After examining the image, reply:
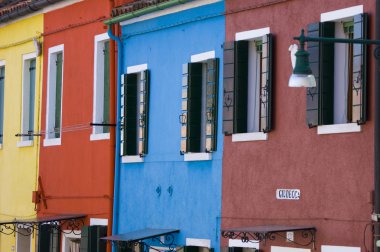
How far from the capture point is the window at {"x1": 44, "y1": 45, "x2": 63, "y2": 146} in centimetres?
2827

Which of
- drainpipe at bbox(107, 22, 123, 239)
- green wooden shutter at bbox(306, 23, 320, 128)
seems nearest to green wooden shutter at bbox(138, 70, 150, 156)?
drainpipe at bbox(107, 22, 123, 239)

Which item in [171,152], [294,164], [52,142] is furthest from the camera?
Result: [52,142]

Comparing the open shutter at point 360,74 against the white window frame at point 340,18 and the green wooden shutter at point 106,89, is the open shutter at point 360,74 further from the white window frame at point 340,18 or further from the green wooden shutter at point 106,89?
the green wooden shutter at point 106,89

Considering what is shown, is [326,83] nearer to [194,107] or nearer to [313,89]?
[313,89]

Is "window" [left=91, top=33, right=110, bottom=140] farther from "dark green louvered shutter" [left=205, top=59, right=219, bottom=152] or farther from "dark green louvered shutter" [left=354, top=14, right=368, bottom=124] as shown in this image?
"dark green louvered shutter" [left=354, top=14, right=368, bottom=124]

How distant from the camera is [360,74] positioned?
734 inches

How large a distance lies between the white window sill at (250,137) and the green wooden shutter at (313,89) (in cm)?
129

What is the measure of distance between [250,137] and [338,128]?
2366 mm

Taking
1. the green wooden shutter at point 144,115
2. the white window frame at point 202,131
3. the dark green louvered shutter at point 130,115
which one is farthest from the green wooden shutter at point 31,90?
the white window frame at point 202,131

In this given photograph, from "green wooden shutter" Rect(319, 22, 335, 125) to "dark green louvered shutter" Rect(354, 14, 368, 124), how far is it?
0.62 m

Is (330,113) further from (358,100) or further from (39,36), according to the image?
(39,36)

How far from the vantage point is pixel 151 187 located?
24344 millimetres

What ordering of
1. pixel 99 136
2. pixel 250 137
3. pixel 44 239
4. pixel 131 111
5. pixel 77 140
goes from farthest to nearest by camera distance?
pixel 44 239, pixel 77 140, pixel 99 136, pixel 131 111, pixel 250 137

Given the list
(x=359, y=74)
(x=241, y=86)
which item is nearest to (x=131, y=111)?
(x=241, y=86)
